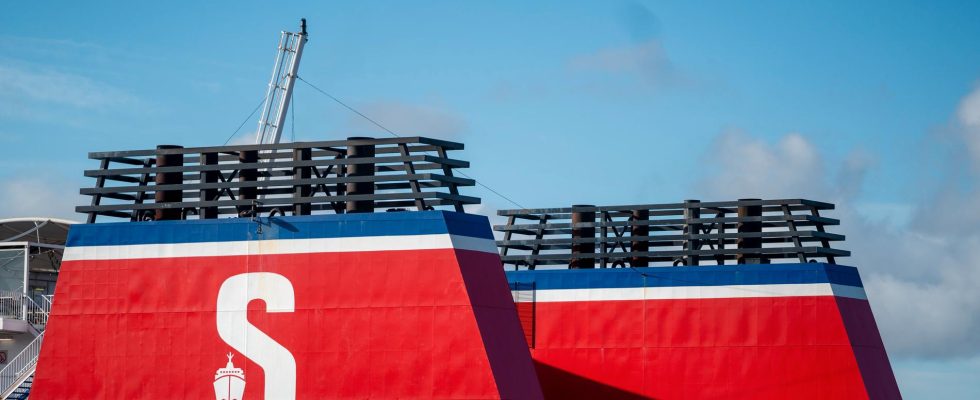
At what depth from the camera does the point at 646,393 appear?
1529 inches

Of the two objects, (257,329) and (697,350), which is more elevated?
(697,350)

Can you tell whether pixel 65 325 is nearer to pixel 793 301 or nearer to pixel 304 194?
pixel 304 194

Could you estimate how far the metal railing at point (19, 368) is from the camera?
41.1 metres

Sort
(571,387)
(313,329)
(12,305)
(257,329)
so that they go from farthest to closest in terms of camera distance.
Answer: (12,305), (571,387), (257,329), (313,329)

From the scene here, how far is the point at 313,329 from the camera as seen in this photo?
2991 centimetres

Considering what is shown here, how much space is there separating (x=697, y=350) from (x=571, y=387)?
3.96 m

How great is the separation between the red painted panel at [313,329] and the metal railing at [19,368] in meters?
9.43

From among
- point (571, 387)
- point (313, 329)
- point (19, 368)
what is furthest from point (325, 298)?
point (19, 368)

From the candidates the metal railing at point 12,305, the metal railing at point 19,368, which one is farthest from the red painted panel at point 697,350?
the metal railing at point 12,305

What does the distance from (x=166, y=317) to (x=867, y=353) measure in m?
18.5

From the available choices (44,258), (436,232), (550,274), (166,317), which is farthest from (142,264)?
(44,258)

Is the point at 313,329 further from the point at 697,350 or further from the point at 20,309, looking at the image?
→ the point at 20,309

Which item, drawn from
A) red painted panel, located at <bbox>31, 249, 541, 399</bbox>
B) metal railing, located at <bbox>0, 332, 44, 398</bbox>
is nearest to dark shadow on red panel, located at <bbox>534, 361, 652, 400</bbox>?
red painted panel, located at <bbox>31, 249, 541, 399</bbox>

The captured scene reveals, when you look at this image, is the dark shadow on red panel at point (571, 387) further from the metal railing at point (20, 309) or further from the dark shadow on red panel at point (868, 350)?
the metal railing at point (20, 309)
